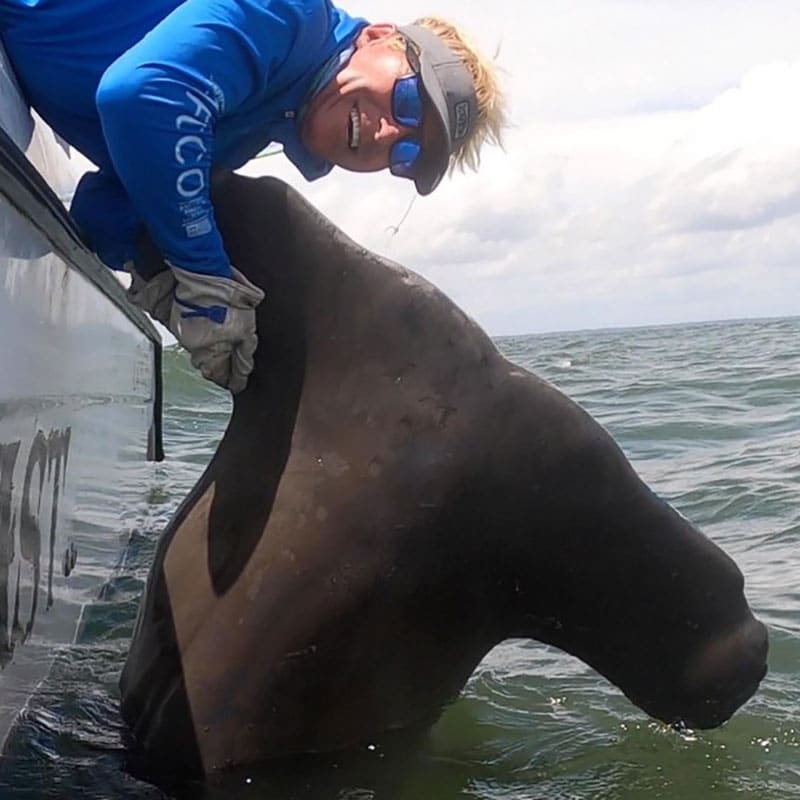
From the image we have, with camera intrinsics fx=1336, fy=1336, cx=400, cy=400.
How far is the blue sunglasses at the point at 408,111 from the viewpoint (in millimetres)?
2555

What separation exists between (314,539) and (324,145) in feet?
2.57

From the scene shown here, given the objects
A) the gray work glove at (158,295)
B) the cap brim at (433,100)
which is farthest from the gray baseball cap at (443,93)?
the gray work glove at (158,295)

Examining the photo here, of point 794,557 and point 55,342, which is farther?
point 794,557

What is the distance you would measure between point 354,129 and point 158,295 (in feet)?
1.65

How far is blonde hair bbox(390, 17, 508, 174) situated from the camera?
2.68 m

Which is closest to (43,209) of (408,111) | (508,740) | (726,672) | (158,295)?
(158,295)

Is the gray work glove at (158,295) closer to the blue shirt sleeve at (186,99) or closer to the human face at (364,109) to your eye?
the blue shirt sleeve at (186,99)

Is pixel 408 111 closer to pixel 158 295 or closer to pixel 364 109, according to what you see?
pixel 364 109

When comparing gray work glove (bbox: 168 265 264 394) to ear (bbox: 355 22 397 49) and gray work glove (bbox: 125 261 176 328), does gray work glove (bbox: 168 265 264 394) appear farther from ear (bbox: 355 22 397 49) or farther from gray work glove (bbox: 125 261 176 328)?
ear (bbox: 355 22 397 49)

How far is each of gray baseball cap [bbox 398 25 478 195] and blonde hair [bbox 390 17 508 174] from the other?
3cm

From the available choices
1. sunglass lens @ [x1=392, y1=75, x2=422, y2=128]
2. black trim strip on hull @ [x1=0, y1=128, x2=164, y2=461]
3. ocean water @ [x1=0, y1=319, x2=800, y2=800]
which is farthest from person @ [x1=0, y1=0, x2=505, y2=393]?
ocean water @ [x1=0, y1=319, x2=800, y2=800]

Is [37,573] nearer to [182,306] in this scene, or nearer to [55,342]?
A: [55,342]

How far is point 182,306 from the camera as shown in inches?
99.0

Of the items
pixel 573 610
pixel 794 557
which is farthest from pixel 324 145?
pixel 794 557
